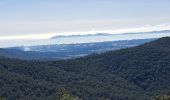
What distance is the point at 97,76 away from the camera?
95.2m

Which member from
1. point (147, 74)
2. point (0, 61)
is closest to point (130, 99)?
point (147, 74)

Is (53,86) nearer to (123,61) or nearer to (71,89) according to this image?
(71,89)

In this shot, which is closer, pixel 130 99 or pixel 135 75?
pixel 130 99

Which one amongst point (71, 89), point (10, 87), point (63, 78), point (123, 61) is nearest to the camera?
point (10, 87)

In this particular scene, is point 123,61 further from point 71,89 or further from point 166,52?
point 71,89

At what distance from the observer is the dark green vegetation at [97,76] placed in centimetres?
7475

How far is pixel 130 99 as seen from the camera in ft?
246

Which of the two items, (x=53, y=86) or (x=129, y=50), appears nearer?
(x=53, y=86)

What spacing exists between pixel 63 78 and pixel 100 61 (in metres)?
23.3

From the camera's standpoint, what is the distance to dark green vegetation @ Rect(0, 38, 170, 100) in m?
74.8

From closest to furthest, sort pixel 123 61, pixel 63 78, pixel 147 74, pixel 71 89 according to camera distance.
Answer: pixel 71 89
pixel 63 78
pixel 147 74
pixel 123 61

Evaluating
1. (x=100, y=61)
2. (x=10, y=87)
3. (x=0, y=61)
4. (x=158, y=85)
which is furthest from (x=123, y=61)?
(x=10, y=87)

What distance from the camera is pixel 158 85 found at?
89812mm

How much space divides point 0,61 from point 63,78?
41.0 ft
